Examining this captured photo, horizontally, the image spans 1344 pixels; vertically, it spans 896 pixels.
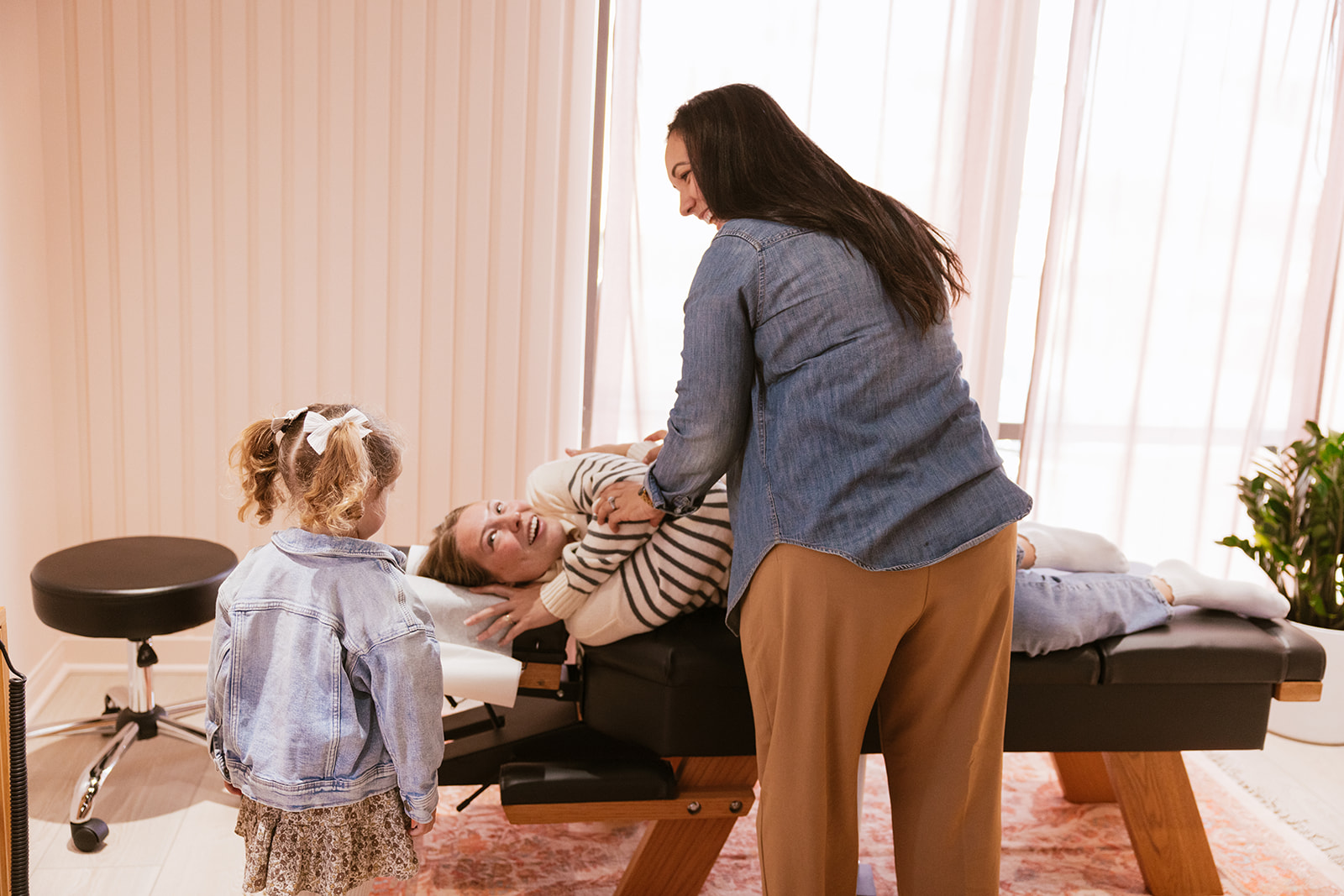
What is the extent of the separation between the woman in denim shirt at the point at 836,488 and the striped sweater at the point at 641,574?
0.22 metres

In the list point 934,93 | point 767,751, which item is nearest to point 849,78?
point 934,93

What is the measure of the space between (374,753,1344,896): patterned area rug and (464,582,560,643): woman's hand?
514mm

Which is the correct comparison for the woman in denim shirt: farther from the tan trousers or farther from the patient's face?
the patient's face

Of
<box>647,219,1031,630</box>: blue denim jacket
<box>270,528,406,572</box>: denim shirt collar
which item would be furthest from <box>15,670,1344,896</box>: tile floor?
<box>647,219,1031,630</box>: blue denim jacket

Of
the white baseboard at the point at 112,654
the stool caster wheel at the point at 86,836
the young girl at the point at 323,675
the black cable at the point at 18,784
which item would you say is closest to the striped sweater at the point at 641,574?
the young girl at the point at 323,675

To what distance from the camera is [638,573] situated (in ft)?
5.80

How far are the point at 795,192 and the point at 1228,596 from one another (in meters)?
1.26

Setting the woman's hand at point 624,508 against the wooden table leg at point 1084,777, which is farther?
the wooden table leg at point 1084,777

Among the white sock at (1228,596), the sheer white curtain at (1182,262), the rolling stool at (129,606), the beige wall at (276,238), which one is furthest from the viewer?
the sheer white curtain at (1182,262)

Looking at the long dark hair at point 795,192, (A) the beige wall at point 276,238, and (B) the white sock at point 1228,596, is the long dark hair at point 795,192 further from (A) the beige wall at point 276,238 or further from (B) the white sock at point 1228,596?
(A) the beige wall at point 276,238

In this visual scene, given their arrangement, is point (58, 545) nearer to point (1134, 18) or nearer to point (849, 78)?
point (849, 78)

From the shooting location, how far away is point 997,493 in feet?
4.76

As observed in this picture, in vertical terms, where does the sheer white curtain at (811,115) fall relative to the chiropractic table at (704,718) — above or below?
above

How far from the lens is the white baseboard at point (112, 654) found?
2.81 meters
